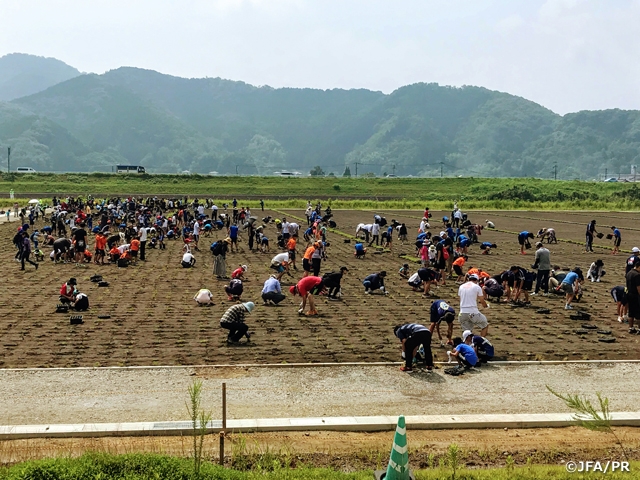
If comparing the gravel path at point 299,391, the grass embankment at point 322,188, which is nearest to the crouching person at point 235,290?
the gravel path at point 299,391

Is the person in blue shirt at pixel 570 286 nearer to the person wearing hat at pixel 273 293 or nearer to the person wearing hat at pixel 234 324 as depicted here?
the person wearing hat at pixel 273 293

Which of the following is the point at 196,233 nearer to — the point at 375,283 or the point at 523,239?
the point at 375,283

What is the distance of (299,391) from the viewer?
10375 mm

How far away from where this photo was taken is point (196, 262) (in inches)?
1022

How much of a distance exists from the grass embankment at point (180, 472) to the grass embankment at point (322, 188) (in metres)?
68.3

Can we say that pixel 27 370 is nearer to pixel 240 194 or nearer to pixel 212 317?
pixel 212 317

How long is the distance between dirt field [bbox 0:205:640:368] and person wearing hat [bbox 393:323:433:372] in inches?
38.2

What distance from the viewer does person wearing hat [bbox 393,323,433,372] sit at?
1130cm

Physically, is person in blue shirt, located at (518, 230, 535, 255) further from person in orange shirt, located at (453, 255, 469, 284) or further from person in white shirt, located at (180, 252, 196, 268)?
person in white shirt, located at (180, 252, 196, 268)

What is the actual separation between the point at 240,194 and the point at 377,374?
76069 millimetres

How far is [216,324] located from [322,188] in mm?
80048

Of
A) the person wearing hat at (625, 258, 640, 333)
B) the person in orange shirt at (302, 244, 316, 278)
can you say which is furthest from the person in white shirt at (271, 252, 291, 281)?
the person wearing hat at (625, 258, 640, 333)

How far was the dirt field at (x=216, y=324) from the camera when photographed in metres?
12.5

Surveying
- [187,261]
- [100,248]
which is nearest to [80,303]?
[187,261]
